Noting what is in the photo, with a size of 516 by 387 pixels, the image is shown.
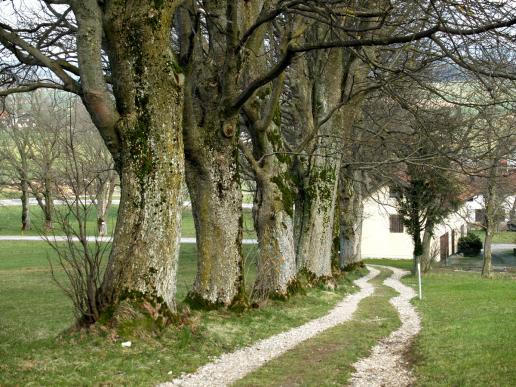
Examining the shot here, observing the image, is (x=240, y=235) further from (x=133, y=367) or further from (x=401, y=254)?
(x=401, y=254)

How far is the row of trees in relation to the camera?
891cm

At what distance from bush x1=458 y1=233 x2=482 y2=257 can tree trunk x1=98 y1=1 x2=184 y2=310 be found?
53.0m

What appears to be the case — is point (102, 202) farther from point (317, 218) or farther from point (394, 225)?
point (394, 225)

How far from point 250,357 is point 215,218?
3.41 metres

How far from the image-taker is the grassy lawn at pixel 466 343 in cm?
713

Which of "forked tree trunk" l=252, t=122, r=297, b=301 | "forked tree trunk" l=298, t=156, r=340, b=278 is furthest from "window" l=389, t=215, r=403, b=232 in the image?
"forked tree trunk" l=252, t=122, r=297, b=301

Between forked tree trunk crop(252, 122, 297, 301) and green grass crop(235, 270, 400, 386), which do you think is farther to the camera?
forked tree trunk crop(252, 122, 297, 301)

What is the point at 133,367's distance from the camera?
24.7ft

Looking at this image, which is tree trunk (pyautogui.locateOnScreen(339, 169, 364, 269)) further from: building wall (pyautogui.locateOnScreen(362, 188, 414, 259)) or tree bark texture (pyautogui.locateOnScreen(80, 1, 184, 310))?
building wall (pyautogui.locateOnScreen(362, 188, 414, 259))

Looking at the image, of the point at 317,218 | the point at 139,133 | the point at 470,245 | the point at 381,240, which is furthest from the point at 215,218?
the point at 470,245

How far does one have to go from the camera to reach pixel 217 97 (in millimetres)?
11938

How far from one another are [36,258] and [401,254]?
30.3 metres

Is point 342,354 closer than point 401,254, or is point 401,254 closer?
point 342,354

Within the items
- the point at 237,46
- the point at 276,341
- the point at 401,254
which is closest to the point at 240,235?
the point at 276,341
